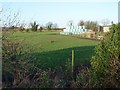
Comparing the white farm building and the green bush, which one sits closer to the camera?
the green bush

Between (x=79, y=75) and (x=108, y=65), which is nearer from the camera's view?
(x=108, y=65)

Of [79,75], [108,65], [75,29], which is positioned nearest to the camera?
[108,65]

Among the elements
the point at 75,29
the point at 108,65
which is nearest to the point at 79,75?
the point at 108,65

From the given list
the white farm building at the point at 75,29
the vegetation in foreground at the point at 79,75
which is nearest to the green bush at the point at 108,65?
the vegetation in foreground at the point at 79,75

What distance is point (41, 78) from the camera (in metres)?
5.09

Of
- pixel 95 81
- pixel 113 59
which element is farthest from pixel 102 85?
pixel 113 59

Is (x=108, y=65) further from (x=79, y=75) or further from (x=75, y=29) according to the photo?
(x=75, y=29)

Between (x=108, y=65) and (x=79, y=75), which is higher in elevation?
(x=108, y=65)

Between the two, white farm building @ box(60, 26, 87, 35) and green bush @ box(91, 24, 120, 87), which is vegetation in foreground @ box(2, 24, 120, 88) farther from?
white farm building @ box(60, 26, 87, 35)

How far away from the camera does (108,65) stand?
5.20 meters

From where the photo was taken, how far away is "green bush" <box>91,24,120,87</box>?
516 cm

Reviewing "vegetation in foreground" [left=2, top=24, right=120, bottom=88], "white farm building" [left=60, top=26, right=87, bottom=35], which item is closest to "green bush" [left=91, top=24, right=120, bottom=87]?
"vegetation in foreground" [left=2, top=24, right=120, bottom=88]

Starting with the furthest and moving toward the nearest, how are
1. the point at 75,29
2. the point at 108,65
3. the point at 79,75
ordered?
the point at 75,29 < the point at 79,75 < the point at 108,65

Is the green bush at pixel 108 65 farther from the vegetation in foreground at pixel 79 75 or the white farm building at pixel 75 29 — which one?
the white farm building at pixel 75 29
